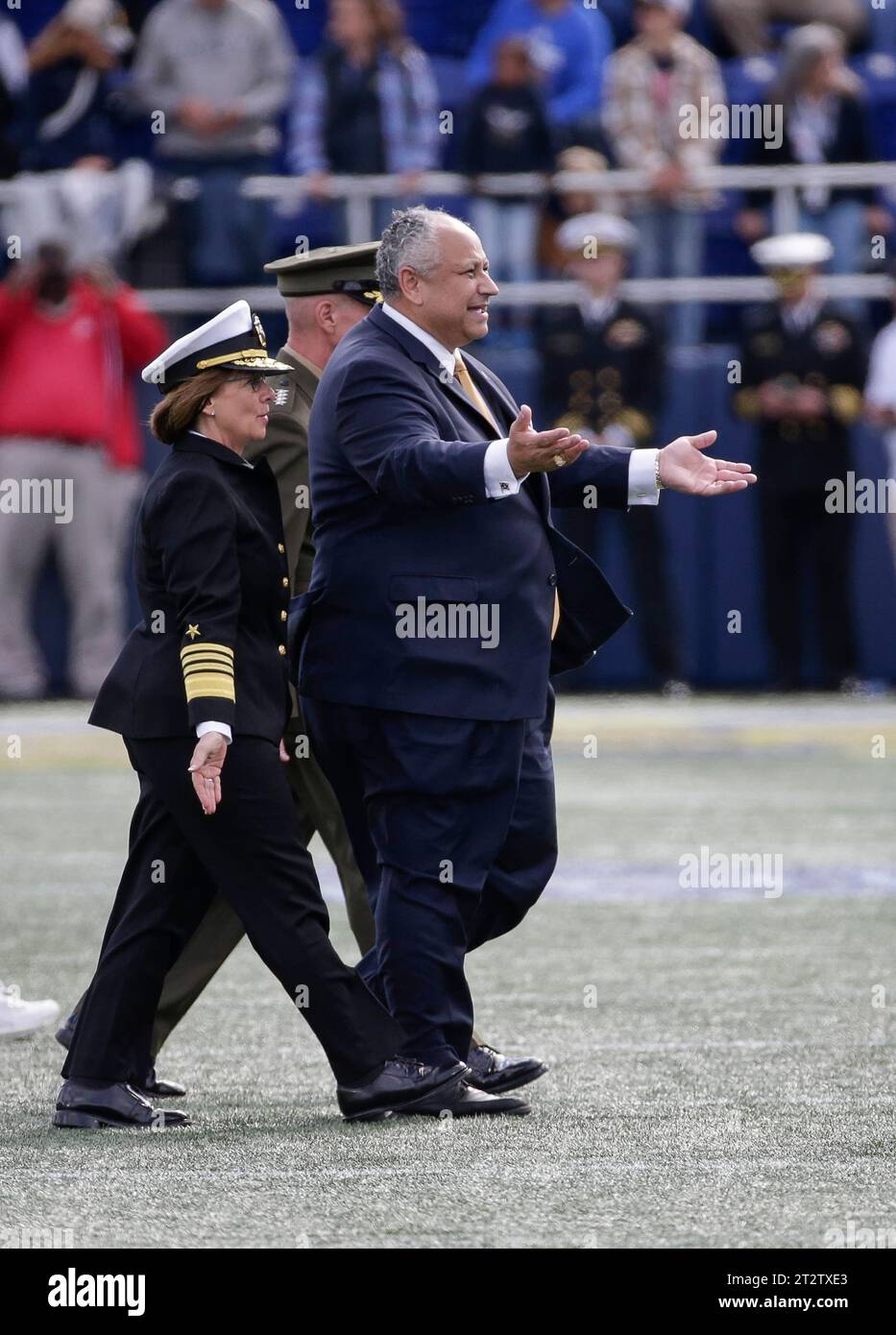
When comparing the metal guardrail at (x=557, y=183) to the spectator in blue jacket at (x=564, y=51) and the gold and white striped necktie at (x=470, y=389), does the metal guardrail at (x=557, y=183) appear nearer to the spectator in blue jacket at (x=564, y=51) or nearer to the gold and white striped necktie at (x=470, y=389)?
the spectator in blue jacket at (x=564, y=51)

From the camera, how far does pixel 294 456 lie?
6609mm

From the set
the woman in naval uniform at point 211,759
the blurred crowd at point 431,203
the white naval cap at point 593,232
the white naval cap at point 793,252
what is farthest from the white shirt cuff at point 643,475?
the white naval cap at point 793,252

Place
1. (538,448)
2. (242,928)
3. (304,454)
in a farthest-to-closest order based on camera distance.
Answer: (304,454) → (242,928) → (538,448)

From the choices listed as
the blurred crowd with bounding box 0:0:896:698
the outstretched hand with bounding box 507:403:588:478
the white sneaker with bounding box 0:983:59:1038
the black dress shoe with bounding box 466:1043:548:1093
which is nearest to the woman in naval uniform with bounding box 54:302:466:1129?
the black dress shoe with bounding box 466:1043:548:1093

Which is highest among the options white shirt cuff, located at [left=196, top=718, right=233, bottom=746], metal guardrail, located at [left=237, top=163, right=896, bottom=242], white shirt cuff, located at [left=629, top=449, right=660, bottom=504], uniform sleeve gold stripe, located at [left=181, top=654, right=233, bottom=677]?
metal guardrail, located at [left=237, top=163, right=896, bottom=242]

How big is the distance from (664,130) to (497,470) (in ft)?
36.3

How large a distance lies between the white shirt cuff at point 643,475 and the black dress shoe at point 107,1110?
1678mm

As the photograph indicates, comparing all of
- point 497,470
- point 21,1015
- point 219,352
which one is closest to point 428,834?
→ point 497,470

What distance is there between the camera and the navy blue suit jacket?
574 cm

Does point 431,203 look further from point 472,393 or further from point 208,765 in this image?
point 208,765

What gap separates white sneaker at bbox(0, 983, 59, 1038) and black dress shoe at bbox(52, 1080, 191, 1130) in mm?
1094

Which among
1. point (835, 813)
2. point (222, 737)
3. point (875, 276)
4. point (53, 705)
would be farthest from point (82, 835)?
point (875, 276)

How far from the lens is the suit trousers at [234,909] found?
5.64 metres

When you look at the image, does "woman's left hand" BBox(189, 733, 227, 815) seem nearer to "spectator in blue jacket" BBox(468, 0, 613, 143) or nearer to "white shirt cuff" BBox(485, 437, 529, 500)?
"white shirt cuff" BBox(485, 437, 529, 500)
